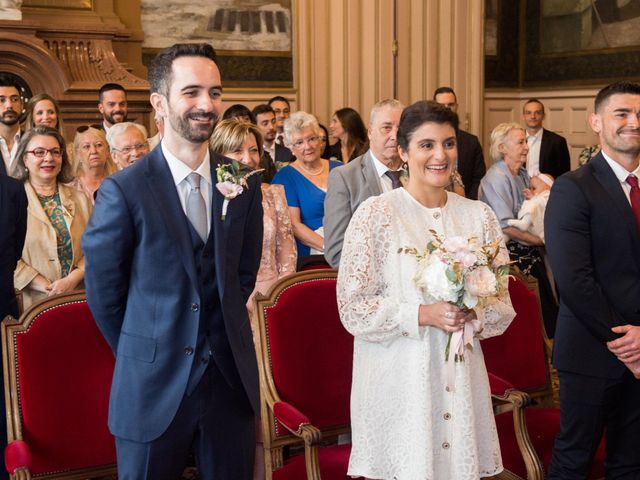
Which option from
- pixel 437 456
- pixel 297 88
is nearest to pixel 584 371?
pixel 437 456

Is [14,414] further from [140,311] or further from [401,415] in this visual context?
[401,415]

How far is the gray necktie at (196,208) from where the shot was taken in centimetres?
259

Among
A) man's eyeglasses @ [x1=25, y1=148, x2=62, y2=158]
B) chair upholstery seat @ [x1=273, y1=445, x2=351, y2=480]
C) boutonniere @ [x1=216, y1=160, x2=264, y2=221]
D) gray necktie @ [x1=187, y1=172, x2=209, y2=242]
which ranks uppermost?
man's eyeglasses @ [x1=25, y1=148, x2=62, y2=158]

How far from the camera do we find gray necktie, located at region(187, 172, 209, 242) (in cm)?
259

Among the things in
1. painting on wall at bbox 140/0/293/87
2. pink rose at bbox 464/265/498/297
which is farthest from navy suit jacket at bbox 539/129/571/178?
pink rose at bbox 464/265/498/297

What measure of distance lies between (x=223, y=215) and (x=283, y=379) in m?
0.96

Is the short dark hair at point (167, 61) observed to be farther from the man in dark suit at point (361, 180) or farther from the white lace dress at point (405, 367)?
the man in dark suit at point (361, 180)

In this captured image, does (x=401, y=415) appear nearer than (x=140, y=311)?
No

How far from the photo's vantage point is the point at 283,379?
3328mm

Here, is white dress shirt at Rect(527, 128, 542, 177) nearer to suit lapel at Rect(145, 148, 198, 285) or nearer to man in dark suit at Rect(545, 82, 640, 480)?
man in dark suit at Rect(545, 82, 640, 480)

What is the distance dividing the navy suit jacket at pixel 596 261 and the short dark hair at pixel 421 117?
567mm

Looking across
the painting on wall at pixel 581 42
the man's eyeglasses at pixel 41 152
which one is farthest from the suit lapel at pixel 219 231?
the painting on wall at pixel 581 42

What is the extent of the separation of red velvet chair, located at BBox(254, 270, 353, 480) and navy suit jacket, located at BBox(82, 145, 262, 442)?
27.4 inches

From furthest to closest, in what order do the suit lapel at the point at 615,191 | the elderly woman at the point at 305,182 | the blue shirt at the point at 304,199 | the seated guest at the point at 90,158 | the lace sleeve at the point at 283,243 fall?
the seated guest at the point at 90,158 → the blue shirt at the point at 304,199 → the elderly woman at the point at 305,182 → the lace sleeve at the point at 283,243 → the suit lapel at the point at 615,191
